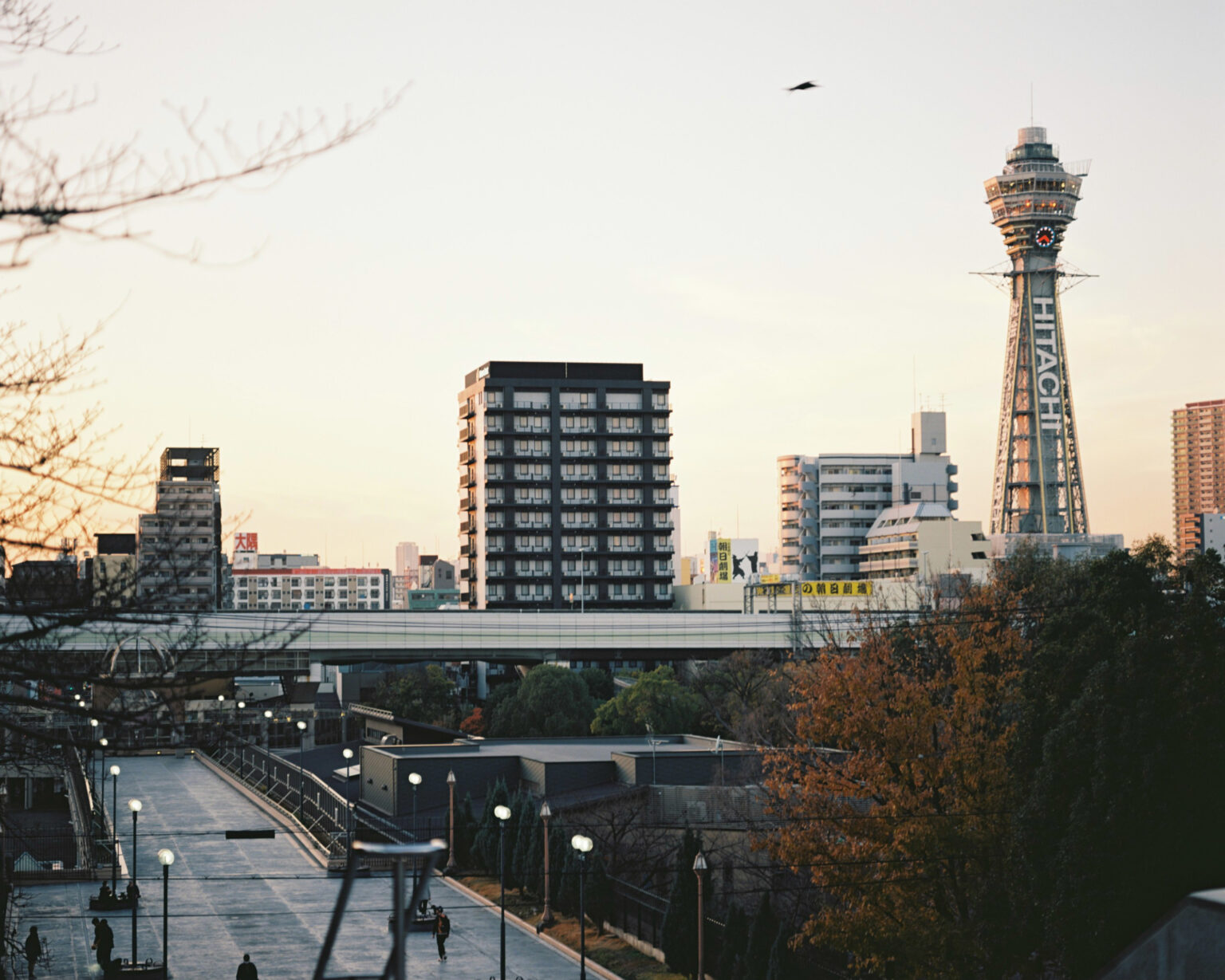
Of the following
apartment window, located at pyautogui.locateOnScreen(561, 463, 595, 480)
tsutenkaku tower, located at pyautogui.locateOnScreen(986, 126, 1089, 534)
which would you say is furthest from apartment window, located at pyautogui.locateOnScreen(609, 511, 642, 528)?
tsutenkaku tower, located at pyautogui.locateOnScreen(986, 126, 1089, 534)

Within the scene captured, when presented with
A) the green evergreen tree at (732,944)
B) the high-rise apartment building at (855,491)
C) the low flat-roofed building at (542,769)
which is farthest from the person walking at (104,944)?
the high-rise apartment building at (855,491)

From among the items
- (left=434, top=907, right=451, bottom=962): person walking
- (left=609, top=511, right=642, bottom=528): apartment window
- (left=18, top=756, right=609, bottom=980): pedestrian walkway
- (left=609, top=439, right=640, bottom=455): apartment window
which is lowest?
(left=18, top=756, right=609, bottom=980): pedestrian walkway

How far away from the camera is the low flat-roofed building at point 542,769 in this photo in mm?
57031

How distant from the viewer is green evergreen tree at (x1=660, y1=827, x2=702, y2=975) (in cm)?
3719

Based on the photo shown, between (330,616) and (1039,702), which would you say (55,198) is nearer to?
(1039,702)

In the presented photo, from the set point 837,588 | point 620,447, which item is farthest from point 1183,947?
point 620,447

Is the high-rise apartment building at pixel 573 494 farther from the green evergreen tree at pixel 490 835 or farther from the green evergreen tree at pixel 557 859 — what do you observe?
the green evergreen tree at pixel 557 859

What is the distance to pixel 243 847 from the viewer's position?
56.4 m

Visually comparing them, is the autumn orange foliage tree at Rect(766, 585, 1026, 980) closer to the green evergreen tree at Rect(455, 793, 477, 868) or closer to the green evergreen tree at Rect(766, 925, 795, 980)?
the green evergreen tree at Rect(766, 925, 795, 980)

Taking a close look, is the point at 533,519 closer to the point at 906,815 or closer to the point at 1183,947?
the point at 906,815

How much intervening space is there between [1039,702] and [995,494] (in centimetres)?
14984

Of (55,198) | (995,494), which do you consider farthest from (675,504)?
(55,198)

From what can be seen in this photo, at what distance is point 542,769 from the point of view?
5744cm

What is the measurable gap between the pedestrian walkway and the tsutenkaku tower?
433 feet
